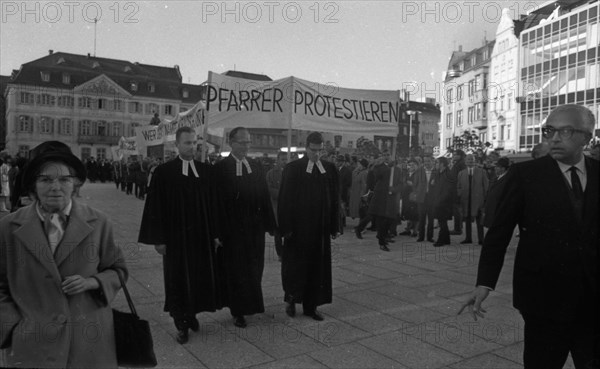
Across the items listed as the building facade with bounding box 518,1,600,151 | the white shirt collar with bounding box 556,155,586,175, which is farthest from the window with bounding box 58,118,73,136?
the white shirt collar with bounding box 556,155,586,175

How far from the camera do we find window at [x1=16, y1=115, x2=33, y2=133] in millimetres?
60906

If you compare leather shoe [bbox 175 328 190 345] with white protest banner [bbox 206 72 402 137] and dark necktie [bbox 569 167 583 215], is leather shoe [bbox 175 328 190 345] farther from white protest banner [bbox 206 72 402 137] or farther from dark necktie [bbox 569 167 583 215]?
white protest banner [bbox 206 72 402 137]

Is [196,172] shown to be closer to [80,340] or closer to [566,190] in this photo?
[80,340]


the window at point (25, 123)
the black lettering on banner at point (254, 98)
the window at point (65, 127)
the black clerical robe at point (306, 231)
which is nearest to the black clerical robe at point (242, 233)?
the black clerical robe at point (306, 231)

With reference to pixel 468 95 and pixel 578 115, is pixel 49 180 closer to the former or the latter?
pixel 578 115

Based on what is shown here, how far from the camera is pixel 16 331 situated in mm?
2150

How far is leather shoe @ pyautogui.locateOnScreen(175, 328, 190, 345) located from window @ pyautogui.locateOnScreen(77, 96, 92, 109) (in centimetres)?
7116

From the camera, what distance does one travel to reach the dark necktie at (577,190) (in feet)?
8.08

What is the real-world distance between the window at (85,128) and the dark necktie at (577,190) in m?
74.9

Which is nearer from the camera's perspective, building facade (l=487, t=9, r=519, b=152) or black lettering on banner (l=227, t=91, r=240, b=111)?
black lettering on banner (l=227, t=91, r=240, b=111)

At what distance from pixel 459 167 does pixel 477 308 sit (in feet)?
26.9

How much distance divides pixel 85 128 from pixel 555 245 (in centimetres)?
7621

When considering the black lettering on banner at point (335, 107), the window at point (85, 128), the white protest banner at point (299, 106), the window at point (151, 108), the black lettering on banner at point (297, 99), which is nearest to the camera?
the white protest banner at point (299, 106)

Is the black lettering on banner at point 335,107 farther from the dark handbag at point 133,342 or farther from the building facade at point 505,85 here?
the building facade at point 505,85
